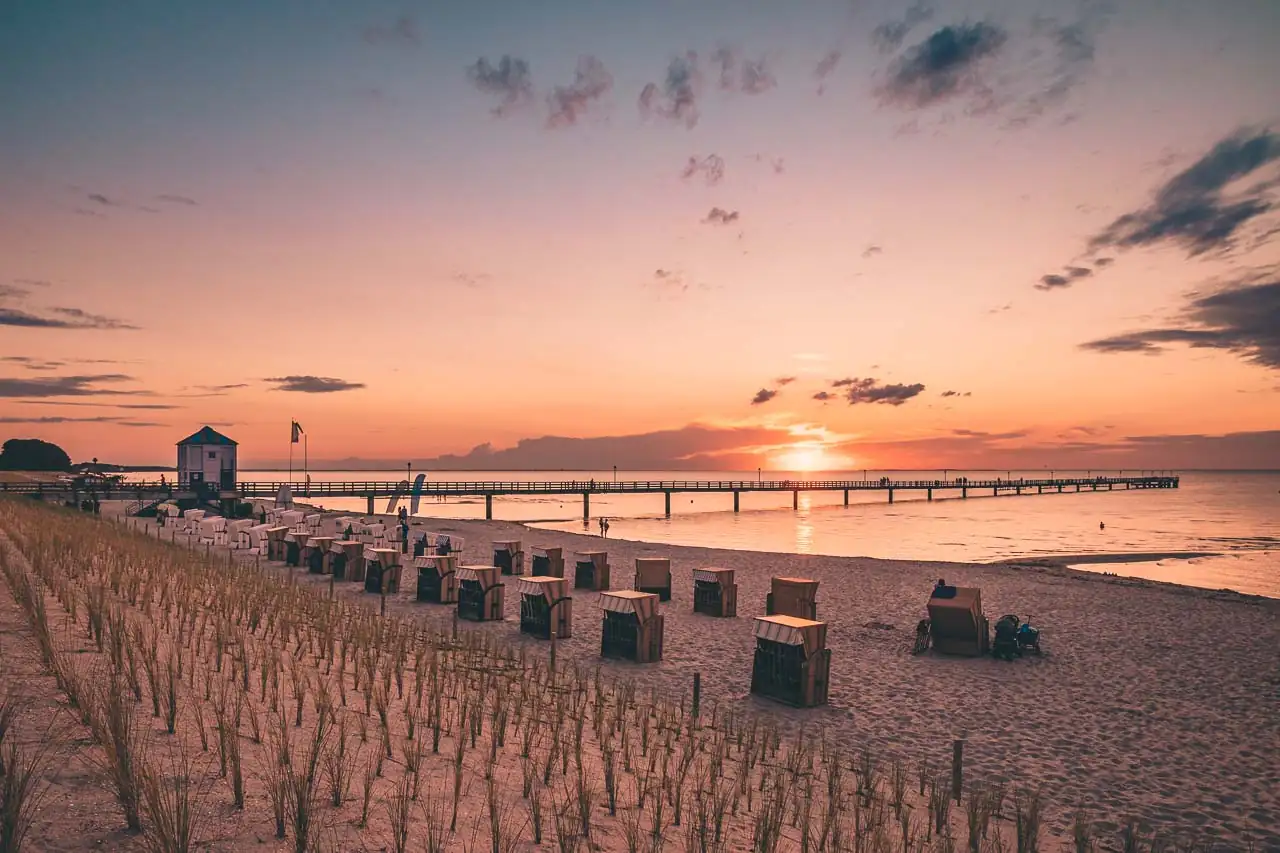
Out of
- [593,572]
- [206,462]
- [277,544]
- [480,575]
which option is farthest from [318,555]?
[206,462]

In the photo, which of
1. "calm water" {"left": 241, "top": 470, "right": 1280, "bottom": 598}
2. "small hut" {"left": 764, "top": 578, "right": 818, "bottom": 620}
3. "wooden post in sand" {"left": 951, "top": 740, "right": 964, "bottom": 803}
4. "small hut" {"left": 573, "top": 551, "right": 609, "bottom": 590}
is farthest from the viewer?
"calm water" {"left": 241, "top": 470, "right": 1280, "bottom": 598}

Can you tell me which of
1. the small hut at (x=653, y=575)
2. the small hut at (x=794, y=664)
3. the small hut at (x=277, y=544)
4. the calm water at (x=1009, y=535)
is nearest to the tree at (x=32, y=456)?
the calm water at (x=1009, y=535)

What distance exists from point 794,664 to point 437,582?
481 inches

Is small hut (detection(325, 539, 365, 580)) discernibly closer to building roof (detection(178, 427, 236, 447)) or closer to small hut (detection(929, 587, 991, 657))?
small hut (detection(929, 587, 991, 657))

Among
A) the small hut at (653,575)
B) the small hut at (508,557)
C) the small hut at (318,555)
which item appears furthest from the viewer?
the small hut at (508,557)

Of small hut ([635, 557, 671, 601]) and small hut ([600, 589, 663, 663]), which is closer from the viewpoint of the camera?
small hut ([600, 589, 663, 663])

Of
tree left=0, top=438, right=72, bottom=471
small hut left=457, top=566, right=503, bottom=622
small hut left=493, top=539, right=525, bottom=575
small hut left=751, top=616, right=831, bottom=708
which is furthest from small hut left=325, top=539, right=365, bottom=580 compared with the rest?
tree left=0, top=438, right=72, bottom=471

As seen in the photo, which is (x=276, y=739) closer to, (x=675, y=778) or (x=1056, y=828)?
(x=675, y=778)

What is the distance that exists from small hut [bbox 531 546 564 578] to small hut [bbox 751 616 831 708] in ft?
42.1

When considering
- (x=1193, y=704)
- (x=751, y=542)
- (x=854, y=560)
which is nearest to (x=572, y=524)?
(x=751, y=542)

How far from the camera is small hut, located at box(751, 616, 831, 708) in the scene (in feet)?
40.9

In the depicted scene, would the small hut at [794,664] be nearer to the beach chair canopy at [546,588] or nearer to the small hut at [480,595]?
the beach chair canopy at [546,588]

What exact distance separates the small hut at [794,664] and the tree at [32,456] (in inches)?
5868

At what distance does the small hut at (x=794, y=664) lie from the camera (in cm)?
1246
